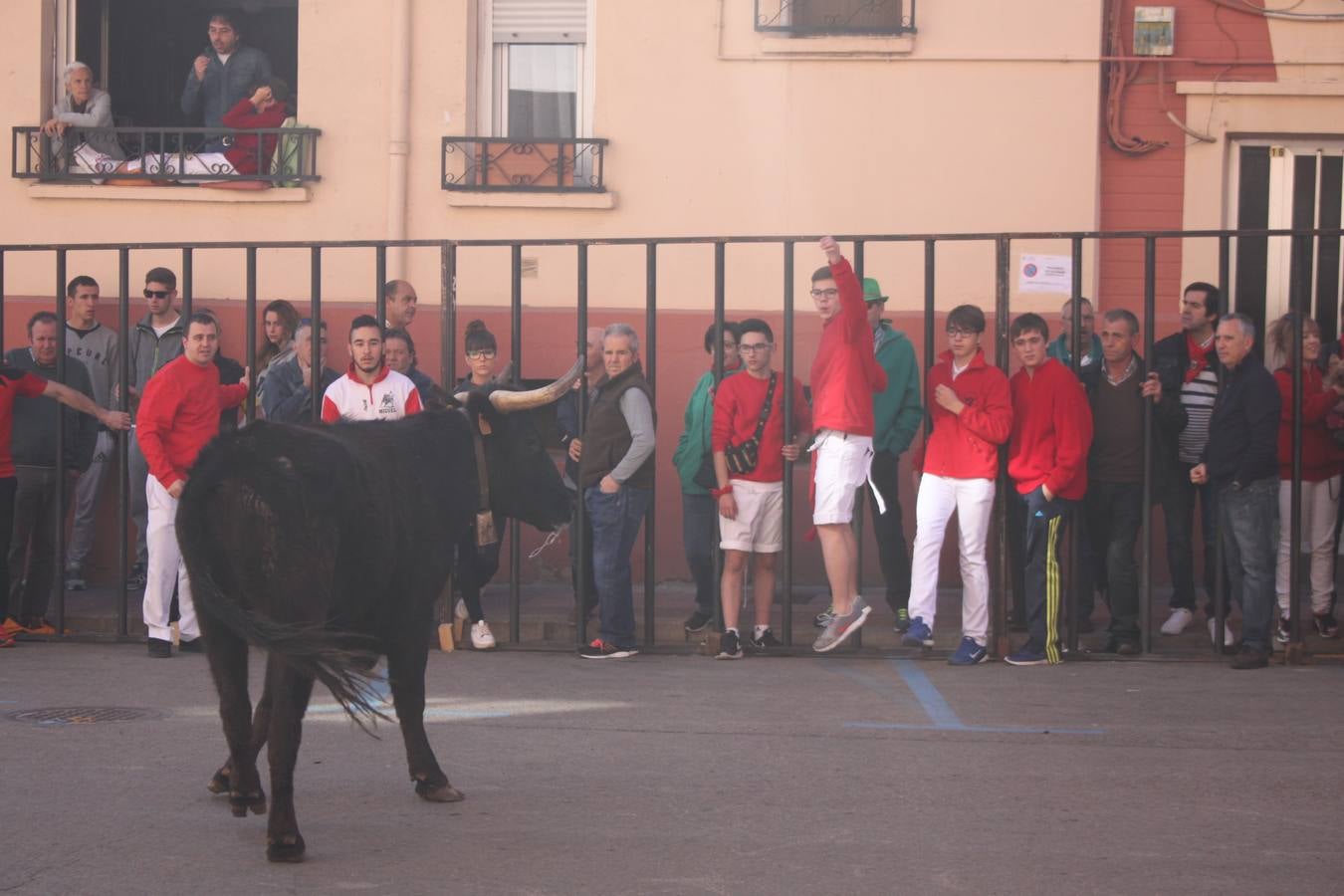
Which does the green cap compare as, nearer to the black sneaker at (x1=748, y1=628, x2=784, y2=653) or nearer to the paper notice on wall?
the black sneaker at (x1=748, y1=628, x2=784, y2=653)

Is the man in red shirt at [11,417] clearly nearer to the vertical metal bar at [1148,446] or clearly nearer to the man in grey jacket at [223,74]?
the man in grey jacket at [223,74]

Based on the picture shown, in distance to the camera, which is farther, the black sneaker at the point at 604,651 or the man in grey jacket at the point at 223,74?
the man in grey jacket at the point at 223,74

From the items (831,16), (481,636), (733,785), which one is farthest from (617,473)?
(831,16)

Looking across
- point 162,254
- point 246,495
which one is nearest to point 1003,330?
point 246,495

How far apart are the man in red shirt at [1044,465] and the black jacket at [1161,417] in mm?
308

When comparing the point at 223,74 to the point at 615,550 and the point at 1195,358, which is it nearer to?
the point at 615,550

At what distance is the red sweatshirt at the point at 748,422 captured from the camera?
10.1 metres

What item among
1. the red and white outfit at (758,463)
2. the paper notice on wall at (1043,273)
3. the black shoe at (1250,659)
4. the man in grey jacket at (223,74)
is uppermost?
the man in grey jacket at (223,74)

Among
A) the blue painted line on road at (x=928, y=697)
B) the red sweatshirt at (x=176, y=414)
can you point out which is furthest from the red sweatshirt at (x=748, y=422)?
the red sweatshirt at (x=176, y=414)

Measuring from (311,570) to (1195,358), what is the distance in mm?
6513

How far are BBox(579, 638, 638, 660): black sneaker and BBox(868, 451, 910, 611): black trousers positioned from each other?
1.74m

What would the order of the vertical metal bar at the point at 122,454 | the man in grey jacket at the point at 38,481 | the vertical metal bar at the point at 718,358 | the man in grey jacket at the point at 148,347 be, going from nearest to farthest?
the vertical metal bar at the point at 718,358 < the vertical metal bar at the point at 122,454 < the man in grey jacket at the point at 38,481 < the man in grey jacket at the point at 148,347

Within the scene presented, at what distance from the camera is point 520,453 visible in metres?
7.70

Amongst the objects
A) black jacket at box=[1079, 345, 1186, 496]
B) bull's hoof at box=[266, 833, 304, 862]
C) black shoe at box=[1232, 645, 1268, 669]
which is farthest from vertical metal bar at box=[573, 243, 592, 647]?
bull's hoof at box=[266, 833, 304, 862]
